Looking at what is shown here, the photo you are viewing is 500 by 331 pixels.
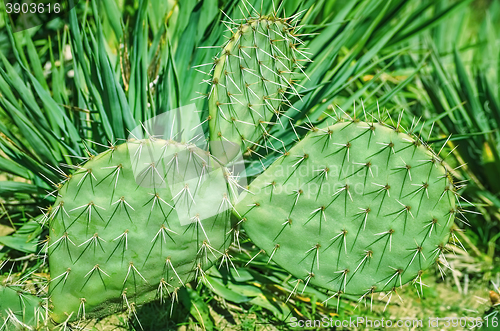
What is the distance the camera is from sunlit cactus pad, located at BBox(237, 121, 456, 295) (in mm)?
1223

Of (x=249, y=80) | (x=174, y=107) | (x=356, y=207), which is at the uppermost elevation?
(x=249, y=80)

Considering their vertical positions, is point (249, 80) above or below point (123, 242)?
above

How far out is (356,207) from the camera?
4.07 feet

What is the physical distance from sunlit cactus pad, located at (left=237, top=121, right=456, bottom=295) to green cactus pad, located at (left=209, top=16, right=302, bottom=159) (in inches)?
6.2

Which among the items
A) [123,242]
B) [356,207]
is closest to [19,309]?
[123,242]

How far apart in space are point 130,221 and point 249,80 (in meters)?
0.49

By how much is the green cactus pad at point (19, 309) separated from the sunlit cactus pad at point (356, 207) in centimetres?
59

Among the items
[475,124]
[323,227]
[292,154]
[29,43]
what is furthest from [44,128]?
[475,124]

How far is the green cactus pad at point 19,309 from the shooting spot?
1.21 m

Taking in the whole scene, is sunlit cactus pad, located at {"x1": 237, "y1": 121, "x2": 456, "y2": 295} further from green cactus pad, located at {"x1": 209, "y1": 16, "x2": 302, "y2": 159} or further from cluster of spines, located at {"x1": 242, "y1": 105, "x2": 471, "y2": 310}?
green cactus pad, located at {"x1": 209, "y1": 16, "x2": 302, "y2": 159}

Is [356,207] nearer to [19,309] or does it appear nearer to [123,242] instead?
[123,242]

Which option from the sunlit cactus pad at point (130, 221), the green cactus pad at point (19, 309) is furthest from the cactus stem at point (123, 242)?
the green cactus pad at point (19, 309)

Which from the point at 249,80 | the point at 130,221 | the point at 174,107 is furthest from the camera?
the point at 174,107

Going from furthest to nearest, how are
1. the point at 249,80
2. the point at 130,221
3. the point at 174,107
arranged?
the point at 174,107
the point at 249,80
the point at 130,221
